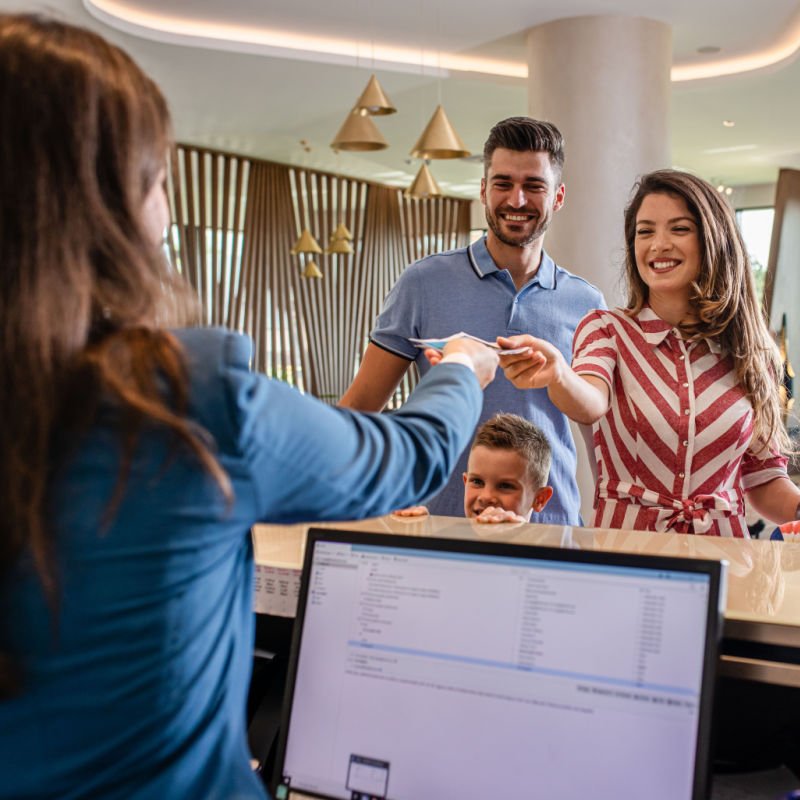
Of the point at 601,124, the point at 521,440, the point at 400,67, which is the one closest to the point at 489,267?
the point at 521,440

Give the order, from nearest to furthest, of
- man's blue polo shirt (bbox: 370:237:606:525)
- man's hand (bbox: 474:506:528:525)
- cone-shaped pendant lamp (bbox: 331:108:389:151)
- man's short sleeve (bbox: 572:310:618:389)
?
1. man's hand (bbox: 474:506:528:525)
2. man's short sleeve (bbox: 572:310:618:389)
3. man's blue polo shirt (bbox: 370:237:606:525)
4. cone-shaped pendant lamp (bbox: 331:108:389:151)

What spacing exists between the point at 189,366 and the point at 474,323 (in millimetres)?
1787

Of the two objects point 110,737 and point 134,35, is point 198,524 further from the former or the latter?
point 134,35

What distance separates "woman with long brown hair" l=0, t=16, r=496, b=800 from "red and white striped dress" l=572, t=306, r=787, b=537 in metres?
1.22

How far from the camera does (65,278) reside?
77cm

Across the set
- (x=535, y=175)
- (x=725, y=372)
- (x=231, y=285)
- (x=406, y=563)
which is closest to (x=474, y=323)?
(x=535, y=175)

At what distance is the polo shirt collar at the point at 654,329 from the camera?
80.0 inches

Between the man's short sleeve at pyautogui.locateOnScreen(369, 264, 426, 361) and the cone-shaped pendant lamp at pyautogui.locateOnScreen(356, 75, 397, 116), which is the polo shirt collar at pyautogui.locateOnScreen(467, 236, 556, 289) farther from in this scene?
the cone-shaped pendant lamp at pyautogui.locateOnScreen(356, 75, 397, 116)

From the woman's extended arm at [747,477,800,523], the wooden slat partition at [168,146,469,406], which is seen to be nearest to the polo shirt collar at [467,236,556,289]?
the woman's extended arm at [747,477,800,523]

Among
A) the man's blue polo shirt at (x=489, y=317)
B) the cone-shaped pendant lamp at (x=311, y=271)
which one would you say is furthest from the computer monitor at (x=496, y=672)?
the cone-shaped pendant lamp at (x=311, y=271)

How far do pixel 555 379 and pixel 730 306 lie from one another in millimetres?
464

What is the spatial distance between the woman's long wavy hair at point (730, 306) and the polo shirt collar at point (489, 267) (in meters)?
0.55

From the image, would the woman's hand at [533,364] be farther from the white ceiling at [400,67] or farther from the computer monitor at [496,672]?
the white ceiling at [400,67]

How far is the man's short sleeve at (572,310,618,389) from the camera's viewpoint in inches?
78.8
